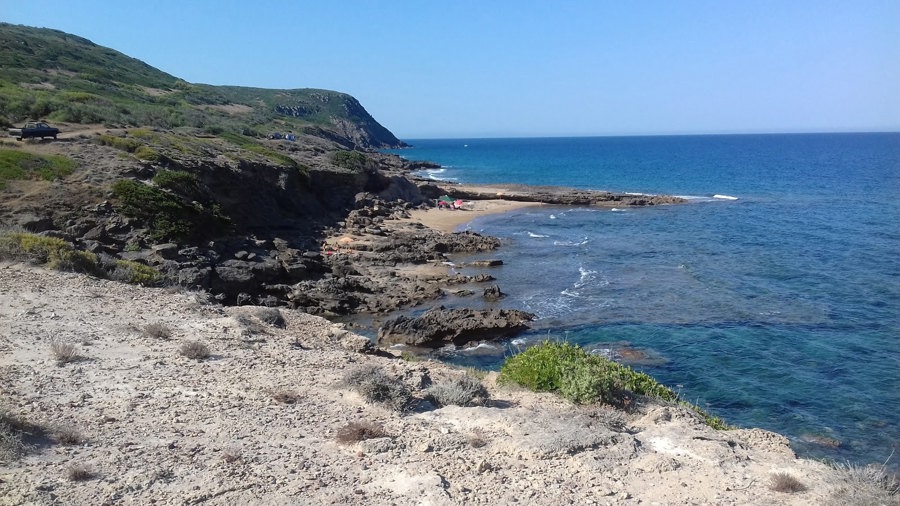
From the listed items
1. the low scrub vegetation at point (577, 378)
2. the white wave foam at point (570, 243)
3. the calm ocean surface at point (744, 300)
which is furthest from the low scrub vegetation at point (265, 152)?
the low scrub vegetation at point (577, 378)

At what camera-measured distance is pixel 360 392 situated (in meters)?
11.1

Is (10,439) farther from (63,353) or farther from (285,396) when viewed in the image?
(285,396)

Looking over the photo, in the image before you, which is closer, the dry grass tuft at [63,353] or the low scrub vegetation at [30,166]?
the dry grass tuft at [63,353]

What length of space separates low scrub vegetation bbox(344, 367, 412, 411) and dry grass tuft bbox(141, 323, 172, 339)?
15.9 ft

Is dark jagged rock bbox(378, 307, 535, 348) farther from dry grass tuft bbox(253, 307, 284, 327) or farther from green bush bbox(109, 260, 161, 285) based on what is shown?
green bush bbox(109, 260, 161, 285)

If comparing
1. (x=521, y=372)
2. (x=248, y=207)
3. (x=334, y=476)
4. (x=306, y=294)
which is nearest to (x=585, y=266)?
(x=306, y=294)

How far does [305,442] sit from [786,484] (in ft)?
21.9

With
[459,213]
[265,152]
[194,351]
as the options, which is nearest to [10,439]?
[194,351]

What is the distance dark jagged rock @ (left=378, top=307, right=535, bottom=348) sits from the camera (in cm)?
2334

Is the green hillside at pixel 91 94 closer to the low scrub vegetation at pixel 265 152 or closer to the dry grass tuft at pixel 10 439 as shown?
the low scrub vegetation at pixel 265 152

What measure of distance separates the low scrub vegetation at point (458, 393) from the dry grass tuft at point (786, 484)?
4.88 meters

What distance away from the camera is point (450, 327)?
23.9 meters

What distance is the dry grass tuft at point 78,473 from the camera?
767 centimetres

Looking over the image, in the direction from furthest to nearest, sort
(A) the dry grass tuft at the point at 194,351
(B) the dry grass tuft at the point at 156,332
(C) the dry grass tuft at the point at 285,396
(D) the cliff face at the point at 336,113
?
1. (D) the cliff face at the point at 336,113
2. (B) the dry grass tuft at the point at 156,332
3. (A) the dry grass tuft at the point at 194,351
4. (C) the dry grass tuft at the point at 285,396
